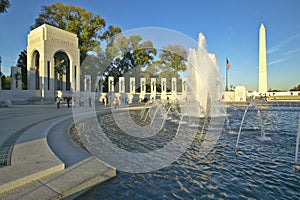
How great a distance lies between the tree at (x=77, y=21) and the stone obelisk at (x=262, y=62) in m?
34.6

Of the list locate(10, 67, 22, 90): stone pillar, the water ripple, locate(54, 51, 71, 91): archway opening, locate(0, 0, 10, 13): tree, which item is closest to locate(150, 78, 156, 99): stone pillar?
locate(54, 51, 71, 91): archway opening

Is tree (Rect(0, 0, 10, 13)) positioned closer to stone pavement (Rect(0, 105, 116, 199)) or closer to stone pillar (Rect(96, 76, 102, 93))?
stone pavement (Rect(0, 105, 116, 199))

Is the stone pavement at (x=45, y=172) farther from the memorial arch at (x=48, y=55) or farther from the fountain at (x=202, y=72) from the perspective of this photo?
the memorial arch at (x=48, y=55)

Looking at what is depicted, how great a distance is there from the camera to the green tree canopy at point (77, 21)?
42.0 metres

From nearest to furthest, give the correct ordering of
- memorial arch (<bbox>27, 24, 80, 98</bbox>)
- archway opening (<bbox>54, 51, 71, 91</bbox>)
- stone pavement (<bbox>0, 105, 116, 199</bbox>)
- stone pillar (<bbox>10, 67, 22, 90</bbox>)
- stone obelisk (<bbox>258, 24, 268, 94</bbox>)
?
stone pavement (<bbox>0, 105, 116, 199</bbox>) < stone pillar (<bbox>10, 67, 22, 90</bbox>) < memorial arch (<bbox>27, 24, 80, 98</bbox>) < archway opening (<bbox>54, 51, 71, 91</bbox>) < stone obelisk (<bbox>258, 24, 268, 94</bbox>)

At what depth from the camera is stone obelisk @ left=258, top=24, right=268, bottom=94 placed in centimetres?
4089

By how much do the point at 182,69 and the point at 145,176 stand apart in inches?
1444

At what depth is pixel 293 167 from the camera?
14.0 ft

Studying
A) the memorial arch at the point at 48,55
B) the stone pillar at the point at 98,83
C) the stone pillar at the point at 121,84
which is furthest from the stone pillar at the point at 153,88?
the memorial arch at the point at 48,55

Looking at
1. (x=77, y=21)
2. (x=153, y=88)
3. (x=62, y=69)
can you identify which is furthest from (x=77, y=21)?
(x=153, y=88)

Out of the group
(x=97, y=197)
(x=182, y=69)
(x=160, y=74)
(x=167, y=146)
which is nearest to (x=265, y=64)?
(x=182, y=69)

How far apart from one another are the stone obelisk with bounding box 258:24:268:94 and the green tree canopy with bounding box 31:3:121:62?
34.3 meters

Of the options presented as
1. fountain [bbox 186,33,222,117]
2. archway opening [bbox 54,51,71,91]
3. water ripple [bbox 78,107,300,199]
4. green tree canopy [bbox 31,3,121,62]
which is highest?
green tree canopy [bbox 31,3,121,62]

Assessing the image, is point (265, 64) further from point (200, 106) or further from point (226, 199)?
point (226, 199)
